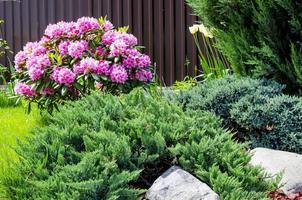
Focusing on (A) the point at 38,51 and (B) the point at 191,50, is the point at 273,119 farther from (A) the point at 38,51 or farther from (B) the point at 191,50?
(B) the point at 191,50

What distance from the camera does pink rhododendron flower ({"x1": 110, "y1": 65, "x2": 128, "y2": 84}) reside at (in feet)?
19.7

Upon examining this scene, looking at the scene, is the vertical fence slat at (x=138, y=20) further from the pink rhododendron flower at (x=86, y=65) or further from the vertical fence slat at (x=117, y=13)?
the pink rhododendron flower at (x=86, y=65)

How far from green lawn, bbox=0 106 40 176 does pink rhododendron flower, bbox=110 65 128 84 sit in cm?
89

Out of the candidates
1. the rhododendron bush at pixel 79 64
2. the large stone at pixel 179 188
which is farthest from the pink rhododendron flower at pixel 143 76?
the large stone at pixel 179 188

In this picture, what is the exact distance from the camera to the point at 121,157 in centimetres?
364

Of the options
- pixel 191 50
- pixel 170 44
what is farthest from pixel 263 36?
pixel 170 44

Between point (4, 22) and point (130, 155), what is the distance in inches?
305

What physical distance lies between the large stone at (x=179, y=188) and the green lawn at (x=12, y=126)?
46.3 inches

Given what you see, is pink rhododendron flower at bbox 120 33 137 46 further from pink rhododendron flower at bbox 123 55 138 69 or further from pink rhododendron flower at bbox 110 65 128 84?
pink rhododendron flower at bbox 110 65 128 84

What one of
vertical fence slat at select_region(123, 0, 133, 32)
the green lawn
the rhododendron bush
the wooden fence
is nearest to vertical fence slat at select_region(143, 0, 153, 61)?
the wooden fence

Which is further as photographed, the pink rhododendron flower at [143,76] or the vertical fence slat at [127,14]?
the vertical fence slat at [127,14]

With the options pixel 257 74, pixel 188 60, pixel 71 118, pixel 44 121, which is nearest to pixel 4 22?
pixel 188 60

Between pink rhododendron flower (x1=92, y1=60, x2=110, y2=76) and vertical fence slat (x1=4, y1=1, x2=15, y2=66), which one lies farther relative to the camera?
vertical fence slat (x1=4, y1=1, x2=15, y2=66)

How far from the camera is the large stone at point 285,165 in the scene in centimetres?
414
